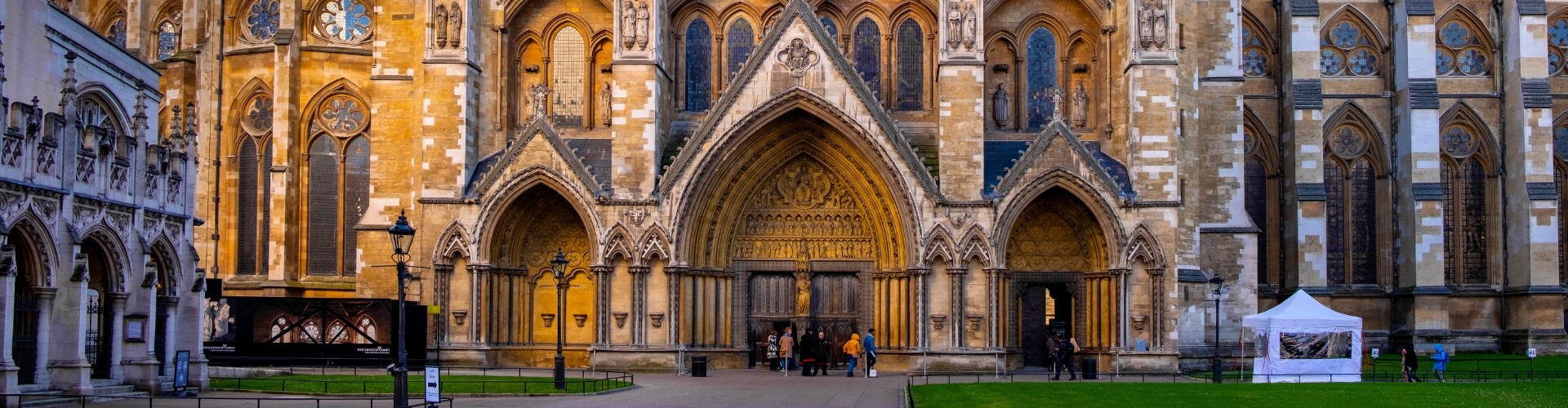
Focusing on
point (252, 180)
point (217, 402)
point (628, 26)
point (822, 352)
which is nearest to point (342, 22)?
point (252, 180)

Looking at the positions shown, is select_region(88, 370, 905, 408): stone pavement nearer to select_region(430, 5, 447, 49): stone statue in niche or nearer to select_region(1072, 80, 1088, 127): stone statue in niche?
Answer: select_region(1072, 80, 1088, 127): stone statue in niche

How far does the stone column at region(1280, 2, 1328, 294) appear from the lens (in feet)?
146

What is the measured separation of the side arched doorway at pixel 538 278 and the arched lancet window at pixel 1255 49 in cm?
2145

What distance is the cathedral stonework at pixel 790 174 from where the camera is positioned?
120ft

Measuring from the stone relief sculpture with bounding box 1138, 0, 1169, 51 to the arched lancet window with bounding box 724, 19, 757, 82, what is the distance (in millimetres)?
10105

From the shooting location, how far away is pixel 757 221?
39.3 m

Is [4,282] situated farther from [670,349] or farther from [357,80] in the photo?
[357,80]

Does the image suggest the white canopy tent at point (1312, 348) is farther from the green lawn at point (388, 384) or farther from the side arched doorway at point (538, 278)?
the side arched doorway at point (538, 278)

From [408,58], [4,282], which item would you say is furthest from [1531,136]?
[4,282]

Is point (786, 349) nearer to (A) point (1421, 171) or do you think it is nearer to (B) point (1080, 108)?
(B) point (1080, 108)

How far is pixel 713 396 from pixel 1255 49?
2652cm

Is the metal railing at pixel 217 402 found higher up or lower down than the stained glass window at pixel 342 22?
lower down

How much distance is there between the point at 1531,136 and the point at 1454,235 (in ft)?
12.7

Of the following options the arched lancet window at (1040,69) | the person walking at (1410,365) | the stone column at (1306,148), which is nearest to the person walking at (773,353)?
the arched lancet window at (1040,69)
